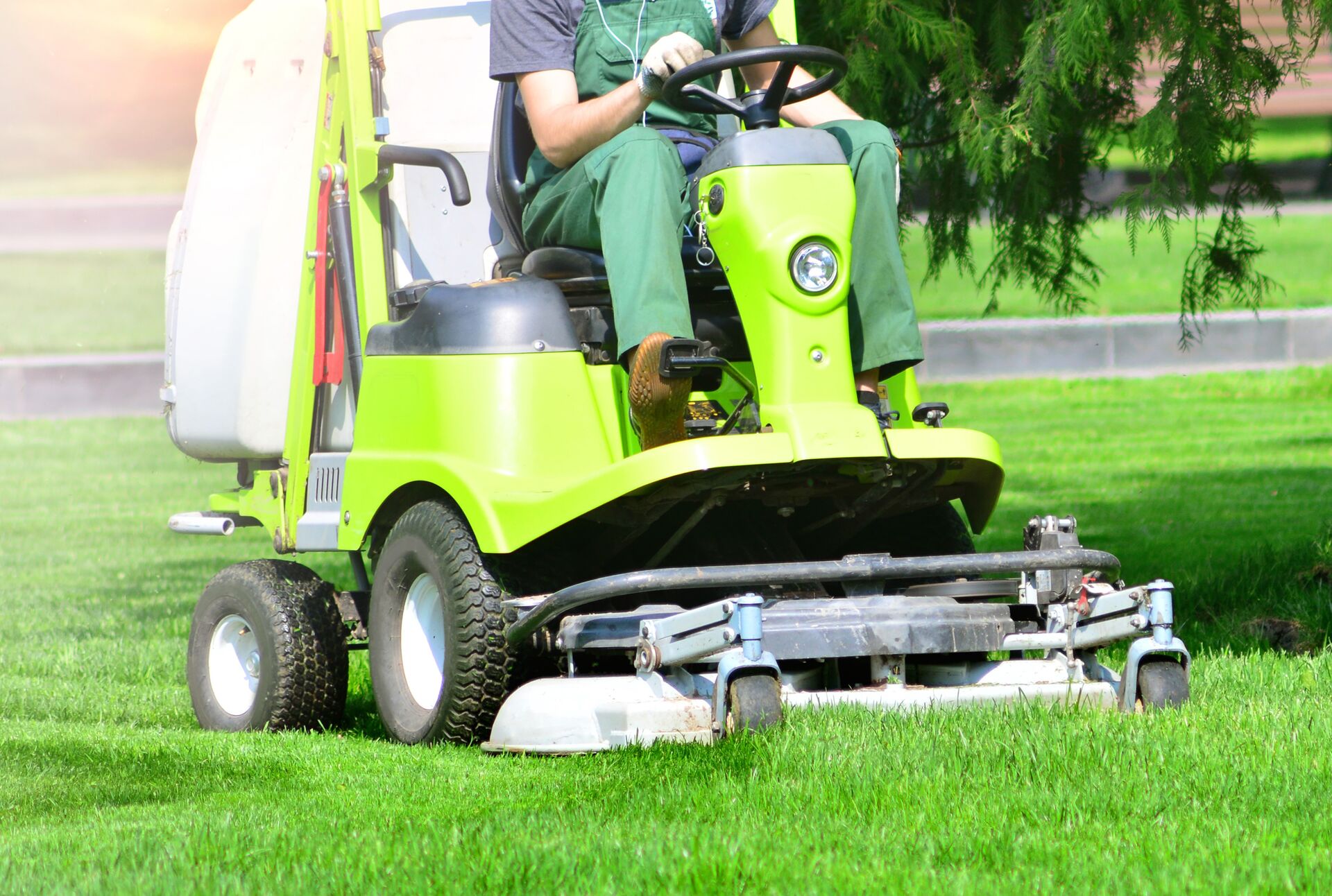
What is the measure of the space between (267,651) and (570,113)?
1660mm

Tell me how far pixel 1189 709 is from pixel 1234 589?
2.38m

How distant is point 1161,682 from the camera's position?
3.63 m

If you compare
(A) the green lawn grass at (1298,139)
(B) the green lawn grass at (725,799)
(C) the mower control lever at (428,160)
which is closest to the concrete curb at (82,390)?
(B) the green lawn grass at (725,799)

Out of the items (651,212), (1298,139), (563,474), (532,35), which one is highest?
(1298,139)

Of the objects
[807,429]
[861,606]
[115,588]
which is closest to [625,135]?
[807,429]

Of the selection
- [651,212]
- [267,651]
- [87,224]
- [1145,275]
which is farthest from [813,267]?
[87,224]

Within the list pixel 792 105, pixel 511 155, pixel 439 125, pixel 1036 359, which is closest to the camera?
pixel 511 155

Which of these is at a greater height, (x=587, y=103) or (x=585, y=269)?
(x=587, y=103)

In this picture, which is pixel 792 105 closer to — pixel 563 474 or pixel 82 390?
pixel 563 474

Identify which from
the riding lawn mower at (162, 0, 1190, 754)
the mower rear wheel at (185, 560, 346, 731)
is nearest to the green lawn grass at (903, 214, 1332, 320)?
the riding lawn mower at (162, 0, 1190, 754)

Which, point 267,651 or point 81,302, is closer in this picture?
point 267,651

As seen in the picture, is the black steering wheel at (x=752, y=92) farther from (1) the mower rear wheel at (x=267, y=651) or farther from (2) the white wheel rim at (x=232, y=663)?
(2) the white wheel rim at (x=232, y=663)

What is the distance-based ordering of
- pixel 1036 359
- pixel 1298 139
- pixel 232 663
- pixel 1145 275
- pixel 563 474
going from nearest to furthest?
1. pixel 563 474
2. pixel 232 663
3. pixel 1036 359
4. pixel 1145 275
5. pixel 1298 139

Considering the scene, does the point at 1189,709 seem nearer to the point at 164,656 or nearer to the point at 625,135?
the point at 625,135
